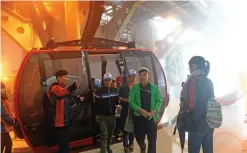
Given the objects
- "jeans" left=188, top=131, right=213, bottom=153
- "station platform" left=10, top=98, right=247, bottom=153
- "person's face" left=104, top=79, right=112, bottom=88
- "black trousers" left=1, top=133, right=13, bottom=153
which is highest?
"person's face" left=104, top=79, right=112, bottom=88

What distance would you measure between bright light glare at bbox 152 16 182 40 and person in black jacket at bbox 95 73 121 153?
9.03 m

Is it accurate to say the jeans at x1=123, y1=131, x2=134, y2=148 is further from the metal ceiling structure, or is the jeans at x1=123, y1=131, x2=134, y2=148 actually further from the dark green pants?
the metal ceiling structure

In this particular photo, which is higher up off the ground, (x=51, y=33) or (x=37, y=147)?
(x=51, y=33)

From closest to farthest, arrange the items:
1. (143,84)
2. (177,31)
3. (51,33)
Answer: (143,84) < (51,33) < (177,31)

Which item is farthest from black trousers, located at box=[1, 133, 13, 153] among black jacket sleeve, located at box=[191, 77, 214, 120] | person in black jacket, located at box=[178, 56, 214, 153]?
black jacket sleeve, located at box=[191, 77, 214, 120]

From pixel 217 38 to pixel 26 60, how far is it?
1090cm

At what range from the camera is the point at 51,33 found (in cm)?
731

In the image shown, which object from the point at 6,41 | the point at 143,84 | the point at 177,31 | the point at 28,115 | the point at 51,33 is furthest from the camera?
the point at 177,31

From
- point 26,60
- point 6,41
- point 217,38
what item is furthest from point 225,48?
point 26,60

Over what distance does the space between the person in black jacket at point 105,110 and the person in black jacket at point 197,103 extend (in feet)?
5.17

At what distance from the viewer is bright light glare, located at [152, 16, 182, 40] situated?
42.2ft

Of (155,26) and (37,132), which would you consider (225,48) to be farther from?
(37,132)

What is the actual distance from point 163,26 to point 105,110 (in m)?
10.0

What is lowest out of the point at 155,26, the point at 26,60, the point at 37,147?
the point at 37,147
